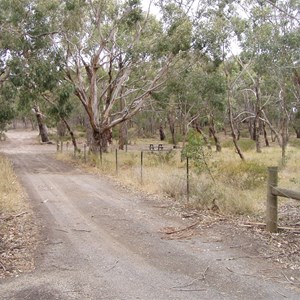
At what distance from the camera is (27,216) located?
29.6ft

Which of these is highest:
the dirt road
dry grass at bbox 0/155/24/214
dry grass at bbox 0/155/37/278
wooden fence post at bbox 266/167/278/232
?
wooden fence post at bbox 266/167/278/232

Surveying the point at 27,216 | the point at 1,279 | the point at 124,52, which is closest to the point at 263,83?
the point at 124,52

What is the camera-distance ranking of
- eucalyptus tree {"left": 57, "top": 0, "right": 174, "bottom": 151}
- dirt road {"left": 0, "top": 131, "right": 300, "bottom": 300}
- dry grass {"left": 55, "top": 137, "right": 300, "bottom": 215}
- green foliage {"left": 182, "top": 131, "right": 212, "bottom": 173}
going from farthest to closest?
eucalyptus tree {"left": 57, "top": 0, "right": 174, "bottom": 151} < green foliage {"left": 182, "top": 131, "right": 212, "bottom": 173} < dry grass {"left": 55, "top": 137, "right": 300, "bottom": 215} < dirt road {"left": 0, "top": 131, "right": 300, "bottom": 300}

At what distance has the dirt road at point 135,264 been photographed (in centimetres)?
477

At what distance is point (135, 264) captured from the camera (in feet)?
18.8

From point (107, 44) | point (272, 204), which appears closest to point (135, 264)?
point (272, 204)

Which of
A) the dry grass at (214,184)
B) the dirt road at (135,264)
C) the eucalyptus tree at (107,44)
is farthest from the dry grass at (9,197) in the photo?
the eucalyptus tree at (107,44)

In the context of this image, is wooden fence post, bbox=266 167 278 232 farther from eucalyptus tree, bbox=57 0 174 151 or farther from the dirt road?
eucalyptus tree, bbox=57 0 174 151

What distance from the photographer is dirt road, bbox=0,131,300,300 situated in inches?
188

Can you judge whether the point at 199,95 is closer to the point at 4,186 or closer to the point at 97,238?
the point at 4,186

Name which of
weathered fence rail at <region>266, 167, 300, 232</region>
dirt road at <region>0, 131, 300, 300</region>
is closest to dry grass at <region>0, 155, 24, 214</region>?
dirt road at <region>0, 131, 300, 300</region>

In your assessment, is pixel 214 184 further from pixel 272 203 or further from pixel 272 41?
pixel 272 41

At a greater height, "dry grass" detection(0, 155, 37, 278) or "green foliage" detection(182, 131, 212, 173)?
"green foliage" detection(182, 131, 212, 173)

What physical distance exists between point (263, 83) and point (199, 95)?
12196 millimetres
